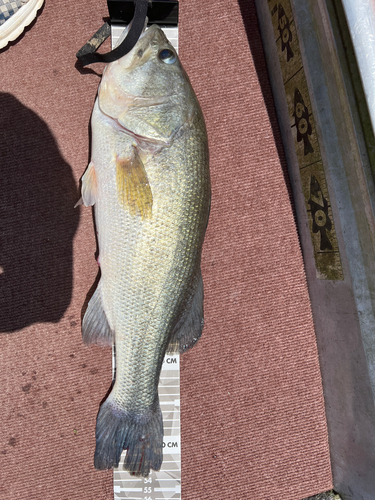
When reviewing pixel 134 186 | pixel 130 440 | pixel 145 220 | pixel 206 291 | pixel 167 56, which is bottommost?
pixel 130 440

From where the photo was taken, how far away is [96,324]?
1.15m

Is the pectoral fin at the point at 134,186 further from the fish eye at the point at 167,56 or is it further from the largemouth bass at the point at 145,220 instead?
the fish eye at the point at 167,56

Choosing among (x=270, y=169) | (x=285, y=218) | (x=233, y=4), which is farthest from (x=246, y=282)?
(x=233, y=4)

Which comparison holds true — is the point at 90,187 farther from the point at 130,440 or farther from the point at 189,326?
the point at 130,440

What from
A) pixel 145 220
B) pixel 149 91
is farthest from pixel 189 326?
pixel 149 91

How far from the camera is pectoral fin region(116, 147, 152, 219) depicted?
97 centimetres

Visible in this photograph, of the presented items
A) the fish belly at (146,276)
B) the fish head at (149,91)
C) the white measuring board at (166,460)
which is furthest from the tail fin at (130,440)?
the fish head at (149,91)

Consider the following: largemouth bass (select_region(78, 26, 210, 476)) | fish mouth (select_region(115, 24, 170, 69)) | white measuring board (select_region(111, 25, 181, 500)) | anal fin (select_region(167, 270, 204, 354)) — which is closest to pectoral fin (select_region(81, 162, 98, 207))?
largemouth bass (select_region(78, 26, 210, 476))

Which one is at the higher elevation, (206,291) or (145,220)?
(145,220)

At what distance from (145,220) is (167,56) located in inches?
22.8

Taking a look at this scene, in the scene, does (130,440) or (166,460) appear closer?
(130,440)

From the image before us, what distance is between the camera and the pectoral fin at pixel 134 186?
3.18 ft

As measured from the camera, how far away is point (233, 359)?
1.39 metres

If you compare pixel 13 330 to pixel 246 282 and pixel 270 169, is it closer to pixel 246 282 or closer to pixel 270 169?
pixel 246 282
